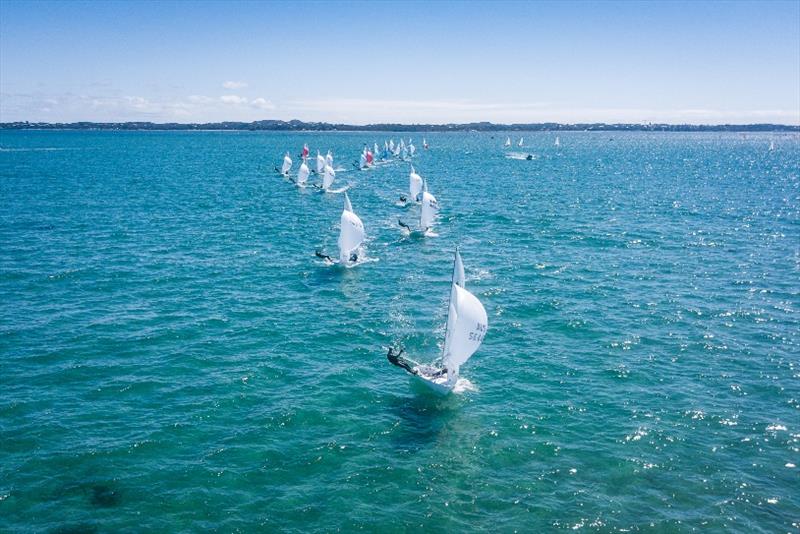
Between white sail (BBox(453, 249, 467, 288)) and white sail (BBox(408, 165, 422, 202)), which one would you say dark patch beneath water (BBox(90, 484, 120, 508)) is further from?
white sail (BBox(408, 165, 422, 202))

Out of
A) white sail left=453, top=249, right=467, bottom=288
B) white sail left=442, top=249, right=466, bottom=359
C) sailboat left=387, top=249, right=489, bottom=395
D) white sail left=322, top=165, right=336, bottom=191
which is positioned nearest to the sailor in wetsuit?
sailboat left=387, top=249, right=489, bottom=395

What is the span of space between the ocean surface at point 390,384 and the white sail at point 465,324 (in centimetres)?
341

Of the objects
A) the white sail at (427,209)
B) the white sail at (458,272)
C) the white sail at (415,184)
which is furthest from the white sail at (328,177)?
the white sail at (458,272)

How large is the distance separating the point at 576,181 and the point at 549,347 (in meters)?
109

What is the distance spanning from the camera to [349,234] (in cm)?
5856

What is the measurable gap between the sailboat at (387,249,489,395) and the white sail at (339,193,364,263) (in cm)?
2537

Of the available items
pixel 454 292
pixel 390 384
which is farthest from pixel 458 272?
pixel 390 384

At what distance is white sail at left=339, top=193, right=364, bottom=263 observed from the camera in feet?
188

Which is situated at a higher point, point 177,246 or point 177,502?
point 177,246

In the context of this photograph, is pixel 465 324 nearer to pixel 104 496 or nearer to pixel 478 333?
pixel 478 333

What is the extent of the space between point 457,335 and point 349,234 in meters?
28.1

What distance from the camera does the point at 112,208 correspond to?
301 ft

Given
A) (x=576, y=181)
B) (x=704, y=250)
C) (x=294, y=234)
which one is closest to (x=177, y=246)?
(x=294, y=234)

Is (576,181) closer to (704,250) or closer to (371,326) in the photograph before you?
(704,250)
